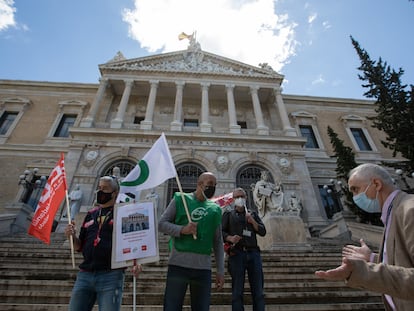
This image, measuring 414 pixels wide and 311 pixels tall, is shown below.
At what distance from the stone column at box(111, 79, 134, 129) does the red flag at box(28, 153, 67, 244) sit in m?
11.7

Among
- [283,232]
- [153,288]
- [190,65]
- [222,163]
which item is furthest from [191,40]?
[153,288]

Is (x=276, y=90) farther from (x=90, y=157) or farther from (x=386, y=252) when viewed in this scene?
(x=386, y=252)

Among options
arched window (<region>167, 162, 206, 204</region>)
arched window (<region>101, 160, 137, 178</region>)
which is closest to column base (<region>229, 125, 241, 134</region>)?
arched window (<region>167, 162, 206, 204</region>)

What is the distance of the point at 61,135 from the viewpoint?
17.4m

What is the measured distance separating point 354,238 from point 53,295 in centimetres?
970

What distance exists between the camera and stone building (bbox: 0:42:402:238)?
533 inches

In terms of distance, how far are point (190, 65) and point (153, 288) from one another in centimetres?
1805

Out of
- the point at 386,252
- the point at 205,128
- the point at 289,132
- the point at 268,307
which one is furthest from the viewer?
the point at 289,132

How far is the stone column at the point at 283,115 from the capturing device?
16188 millimetres

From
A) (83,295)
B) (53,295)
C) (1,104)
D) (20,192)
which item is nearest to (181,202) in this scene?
(83,295)

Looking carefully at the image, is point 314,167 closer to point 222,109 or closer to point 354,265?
point 222,109

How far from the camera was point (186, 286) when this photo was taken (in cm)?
216

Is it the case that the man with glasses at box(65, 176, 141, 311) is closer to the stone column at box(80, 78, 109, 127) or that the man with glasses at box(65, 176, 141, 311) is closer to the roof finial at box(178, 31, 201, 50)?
the stone column at box(80, 78, 109, 127)

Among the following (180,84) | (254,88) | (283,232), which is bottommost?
(283,232)
